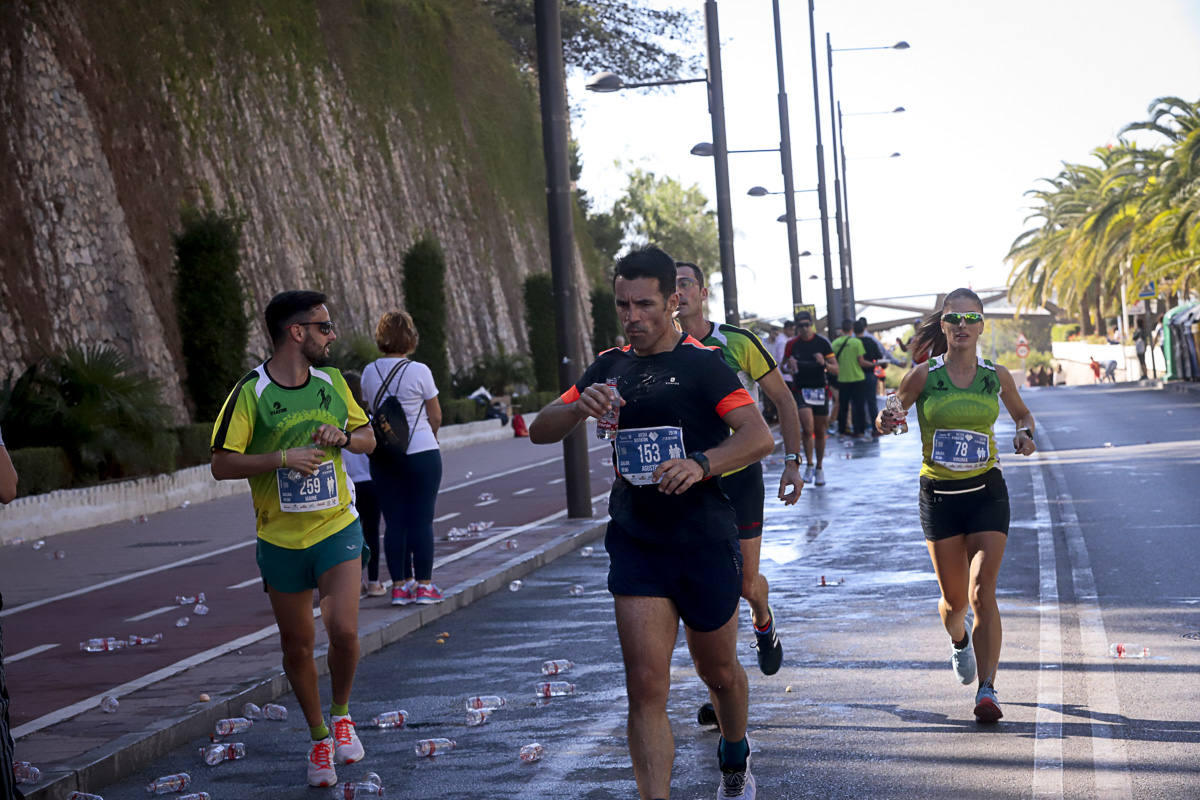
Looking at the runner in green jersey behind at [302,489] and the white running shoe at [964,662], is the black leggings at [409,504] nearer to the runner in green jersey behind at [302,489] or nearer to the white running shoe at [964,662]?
the runner in green jersey behind at [302,489]

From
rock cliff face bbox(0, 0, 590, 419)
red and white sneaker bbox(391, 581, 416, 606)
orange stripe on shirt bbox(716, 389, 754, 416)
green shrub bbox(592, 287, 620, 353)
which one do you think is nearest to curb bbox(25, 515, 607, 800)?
red and white sneaker bbox(391, 581, 416, 606)

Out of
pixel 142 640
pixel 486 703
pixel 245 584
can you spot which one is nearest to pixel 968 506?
pixel 486 703

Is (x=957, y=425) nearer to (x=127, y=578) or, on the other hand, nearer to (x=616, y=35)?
(x=127, y=578)

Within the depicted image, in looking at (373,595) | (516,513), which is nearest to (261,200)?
(516,513)

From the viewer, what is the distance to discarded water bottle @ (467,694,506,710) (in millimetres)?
7559

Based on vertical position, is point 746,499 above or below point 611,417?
below

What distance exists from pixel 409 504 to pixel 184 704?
2.92 meters

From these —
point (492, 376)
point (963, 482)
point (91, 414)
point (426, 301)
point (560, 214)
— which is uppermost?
point (560, 214)

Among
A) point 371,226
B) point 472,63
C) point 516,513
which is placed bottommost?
point 516,513

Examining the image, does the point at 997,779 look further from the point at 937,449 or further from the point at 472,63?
the point at 472,63

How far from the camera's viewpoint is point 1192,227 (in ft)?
144

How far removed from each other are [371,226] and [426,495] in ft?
94.2

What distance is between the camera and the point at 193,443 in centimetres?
2173

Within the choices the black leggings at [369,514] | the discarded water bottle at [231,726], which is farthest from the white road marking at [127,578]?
the discarded water bottle at [231,726]
